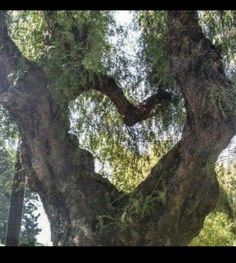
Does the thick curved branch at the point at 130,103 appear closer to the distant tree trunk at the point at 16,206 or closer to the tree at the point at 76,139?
the tree at the point at 76,139

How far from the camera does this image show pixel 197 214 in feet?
9.11

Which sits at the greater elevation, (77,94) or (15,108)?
(77,94)

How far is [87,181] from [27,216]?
1.32 m

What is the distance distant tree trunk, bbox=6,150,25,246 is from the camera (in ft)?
9.48

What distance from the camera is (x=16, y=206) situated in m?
3.09

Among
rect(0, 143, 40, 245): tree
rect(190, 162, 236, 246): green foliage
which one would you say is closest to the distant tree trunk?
rect(0, 143, 40, 245): tree

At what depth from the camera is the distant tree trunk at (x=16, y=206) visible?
2.89 metres

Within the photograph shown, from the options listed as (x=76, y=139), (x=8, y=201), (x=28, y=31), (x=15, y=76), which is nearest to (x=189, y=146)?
(x=76, y=139)

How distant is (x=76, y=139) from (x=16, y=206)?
0.61m

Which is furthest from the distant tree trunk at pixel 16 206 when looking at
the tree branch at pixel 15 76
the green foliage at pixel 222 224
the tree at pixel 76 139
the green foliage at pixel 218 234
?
the green foliage at pixel 218 234

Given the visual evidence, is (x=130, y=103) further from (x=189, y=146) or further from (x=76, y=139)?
(x=189, y=146)
